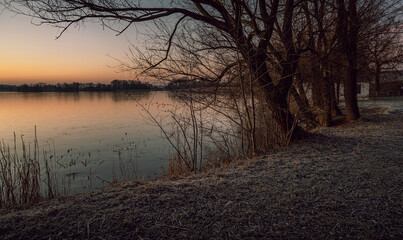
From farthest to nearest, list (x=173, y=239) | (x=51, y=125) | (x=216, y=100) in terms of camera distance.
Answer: (x=51, y=125) → (x=216, y=100) → (x=173, y=239)

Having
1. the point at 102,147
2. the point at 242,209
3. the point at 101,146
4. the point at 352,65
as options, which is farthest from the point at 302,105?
the point at 101,146

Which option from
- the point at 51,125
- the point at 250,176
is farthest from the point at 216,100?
the point at 51,125

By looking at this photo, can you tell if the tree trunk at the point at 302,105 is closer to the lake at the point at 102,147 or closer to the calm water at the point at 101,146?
the lake at the point at 102,147

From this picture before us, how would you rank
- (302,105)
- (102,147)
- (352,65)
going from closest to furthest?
(302,105) → (352,65) → (102,147)

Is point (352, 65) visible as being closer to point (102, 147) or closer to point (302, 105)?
point (302, 105)

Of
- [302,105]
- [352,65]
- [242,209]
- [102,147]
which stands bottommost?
[102,147]

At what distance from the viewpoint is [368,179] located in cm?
356

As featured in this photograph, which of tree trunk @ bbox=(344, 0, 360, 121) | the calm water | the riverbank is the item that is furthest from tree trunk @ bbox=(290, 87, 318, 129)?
the calm water

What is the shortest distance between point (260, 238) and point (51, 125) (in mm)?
16391

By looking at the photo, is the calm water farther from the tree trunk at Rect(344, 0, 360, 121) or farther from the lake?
the tree trunk at Rect(344, 0, 360, 121)

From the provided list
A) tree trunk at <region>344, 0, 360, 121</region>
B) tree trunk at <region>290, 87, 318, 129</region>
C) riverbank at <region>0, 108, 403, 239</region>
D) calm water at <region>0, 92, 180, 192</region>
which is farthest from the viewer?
tree trunk at <region>344, 0, 360, 121</region>

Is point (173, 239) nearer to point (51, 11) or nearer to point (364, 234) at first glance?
point (364, 234)

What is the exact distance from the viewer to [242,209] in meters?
2.73

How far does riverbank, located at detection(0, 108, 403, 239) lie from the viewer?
2311mm
